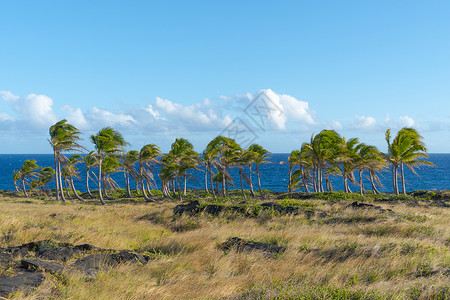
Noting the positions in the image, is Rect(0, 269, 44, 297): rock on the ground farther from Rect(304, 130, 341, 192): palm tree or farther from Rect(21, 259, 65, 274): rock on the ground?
Rect(304, 130, 341, 192): palm tree

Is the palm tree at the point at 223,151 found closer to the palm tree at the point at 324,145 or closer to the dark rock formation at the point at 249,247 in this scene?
the palm tree at the point at 324,145

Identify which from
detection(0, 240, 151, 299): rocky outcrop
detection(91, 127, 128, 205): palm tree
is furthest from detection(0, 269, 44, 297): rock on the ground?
detection(91, 127, 128, 205): palm tree

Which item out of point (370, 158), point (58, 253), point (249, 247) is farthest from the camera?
point (370, 158)

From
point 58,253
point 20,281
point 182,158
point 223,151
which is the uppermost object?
point 223,151

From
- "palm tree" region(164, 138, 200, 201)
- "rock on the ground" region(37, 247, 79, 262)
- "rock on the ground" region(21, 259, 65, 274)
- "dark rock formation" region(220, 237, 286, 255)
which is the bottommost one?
"dark rock formation" region(220, 237, 286, 255)

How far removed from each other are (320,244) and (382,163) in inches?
1160

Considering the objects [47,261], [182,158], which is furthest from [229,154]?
[47,261]

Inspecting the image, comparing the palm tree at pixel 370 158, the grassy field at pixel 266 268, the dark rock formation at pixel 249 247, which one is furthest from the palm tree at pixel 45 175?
the dark rock formation at pixel 249 247

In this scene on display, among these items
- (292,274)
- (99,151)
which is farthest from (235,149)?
(292,274)

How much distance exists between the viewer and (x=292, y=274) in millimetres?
6250

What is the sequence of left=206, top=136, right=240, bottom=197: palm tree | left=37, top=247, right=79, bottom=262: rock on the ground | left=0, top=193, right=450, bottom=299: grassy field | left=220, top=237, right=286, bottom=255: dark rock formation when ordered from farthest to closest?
left=206, top=136, right=240, bottom=197: palm tree, left=220, top=237, right=286, bottom=255: dark rock formation, left=37, top=247, right=79, bottom=262: rock on the ground, left=0, top=193, right=450, bottom=299: grassy field

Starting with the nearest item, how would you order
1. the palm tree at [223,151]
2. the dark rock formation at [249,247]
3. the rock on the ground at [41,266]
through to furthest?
the rock on the ground at [41,266]
the dark rock formation at [249,247]
the palm tree at [223,151]

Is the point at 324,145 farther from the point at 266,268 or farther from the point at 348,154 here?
the point at 266,268

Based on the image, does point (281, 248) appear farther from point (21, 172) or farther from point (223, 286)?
point (21, 172)
